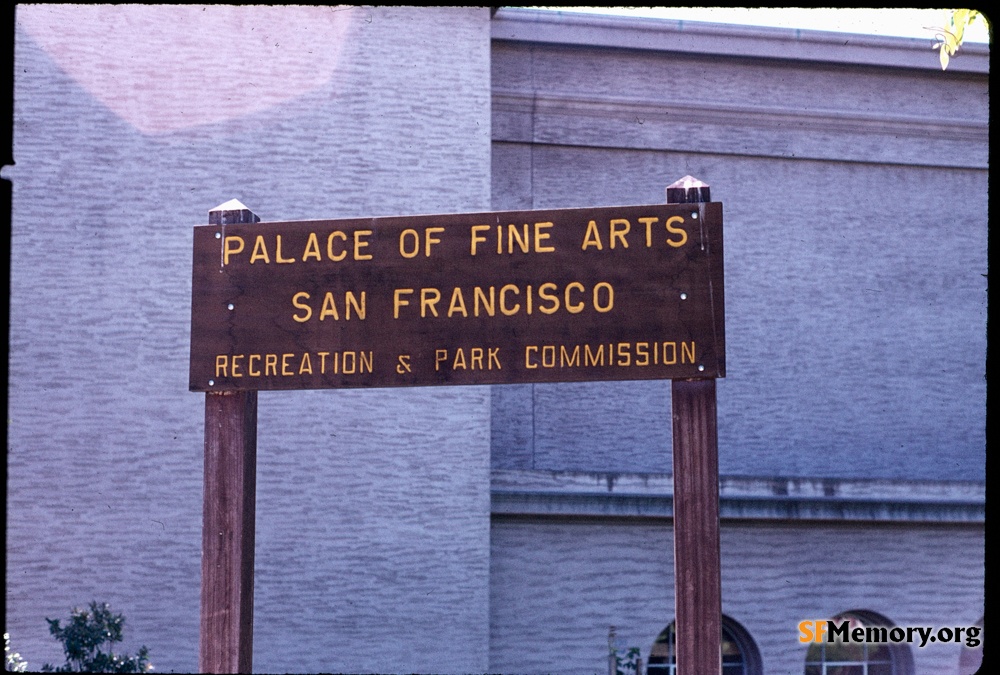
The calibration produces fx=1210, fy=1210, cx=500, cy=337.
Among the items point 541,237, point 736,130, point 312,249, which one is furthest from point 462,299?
→ point 736,130

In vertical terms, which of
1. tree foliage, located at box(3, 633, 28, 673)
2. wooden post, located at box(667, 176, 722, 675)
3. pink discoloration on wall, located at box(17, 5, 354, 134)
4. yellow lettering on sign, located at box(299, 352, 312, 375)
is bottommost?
tree foliage, located at box(3, 633, 28, 673)

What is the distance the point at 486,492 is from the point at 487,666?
2131mm

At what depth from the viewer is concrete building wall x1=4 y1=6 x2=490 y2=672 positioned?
14523mm

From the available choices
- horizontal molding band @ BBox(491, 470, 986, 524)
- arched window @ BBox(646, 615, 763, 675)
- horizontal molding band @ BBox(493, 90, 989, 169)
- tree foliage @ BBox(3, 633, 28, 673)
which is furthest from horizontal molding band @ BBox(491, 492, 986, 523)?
horizontal molding band @ BBox(493, 90, 989, 169)

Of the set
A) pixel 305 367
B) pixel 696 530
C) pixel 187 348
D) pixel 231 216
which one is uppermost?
pixel 187 348

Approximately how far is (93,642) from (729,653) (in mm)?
7944

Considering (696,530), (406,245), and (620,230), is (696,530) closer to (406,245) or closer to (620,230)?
(620,230)

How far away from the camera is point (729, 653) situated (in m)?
15.9

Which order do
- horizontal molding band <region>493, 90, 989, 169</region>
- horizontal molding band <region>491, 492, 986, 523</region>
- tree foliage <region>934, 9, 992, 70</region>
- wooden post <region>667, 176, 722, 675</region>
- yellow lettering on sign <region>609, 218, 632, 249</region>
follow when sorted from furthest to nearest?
horizontal molding band <region>493, 90, 989, 169</region>, horizontal molding band <region>491, 492, 986, 523</region>, tree foliage <region>934, 9, 992, 70</region>, yellow lettering on sign <region>609, 218, 632, 249</region>, wooden post <region>667, 176, 722, 675</region>

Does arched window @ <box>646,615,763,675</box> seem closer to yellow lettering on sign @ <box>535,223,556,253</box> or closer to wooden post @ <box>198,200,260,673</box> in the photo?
wooden post @ <box>198,200,260,673</box>

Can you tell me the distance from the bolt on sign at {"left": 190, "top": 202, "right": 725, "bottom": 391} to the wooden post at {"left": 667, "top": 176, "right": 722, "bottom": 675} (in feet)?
0.72

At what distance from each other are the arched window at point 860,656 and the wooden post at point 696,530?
33.1 ft

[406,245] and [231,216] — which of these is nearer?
[406,245]

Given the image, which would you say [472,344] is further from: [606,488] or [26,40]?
[26,40]
